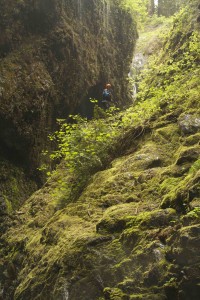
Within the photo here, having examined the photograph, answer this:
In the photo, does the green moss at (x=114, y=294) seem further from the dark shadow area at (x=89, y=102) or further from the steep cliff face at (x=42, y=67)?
the dark shadow area at (x=89, y=102)

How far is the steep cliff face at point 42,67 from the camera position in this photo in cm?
1121

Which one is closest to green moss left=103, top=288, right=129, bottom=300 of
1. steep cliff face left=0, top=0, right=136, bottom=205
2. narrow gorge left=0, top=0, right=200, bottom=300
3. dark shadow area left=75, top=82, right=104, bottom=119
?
narrow gorge left=0, top=0, right=200, bottom=300

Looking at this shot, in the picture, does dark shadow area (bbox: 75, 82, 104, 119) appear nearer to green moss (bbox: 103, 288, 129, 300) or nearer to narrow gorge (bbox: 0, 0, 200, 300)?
narrow gorge (bbox: 0, 0, 200, 300)

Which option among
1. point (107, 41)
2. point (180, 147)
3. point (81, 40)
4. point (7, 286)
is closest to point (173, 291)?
point (180, 147)

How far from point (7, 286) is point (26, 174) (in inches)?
212

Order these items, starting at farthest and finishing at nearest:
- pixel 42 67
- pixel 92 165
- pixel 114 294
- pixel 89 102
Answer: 1. pixel 89 102
2. pixel 42 67
3. pixel 92 165
4. pixel 114 294

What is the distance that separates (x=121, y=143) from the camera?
8.52 meters

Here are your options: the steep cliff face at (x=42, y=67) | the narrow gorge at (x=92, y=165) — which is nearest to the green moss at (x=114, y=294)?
the narrow gorge at (x=92, y=165)

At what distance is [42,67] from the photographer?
12.3 m

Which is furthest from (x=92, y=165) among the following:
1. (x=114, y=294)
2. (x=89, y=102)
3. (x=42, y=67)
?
(x=89, y=102)

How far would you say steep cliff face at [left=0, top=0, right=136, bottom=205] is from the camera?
1121 cm

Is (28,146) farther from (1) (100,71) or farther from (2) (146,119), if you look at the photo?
(1) (100,71)

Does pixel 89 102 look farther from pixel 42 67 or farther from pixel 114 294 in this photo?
pixel 114 294

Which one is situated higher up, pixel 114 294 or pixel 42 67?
pixel 42 67
